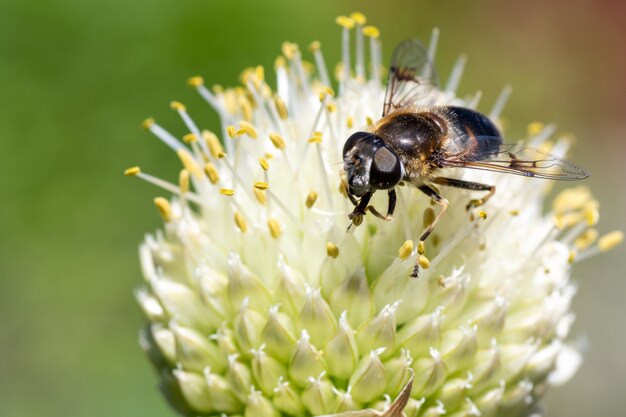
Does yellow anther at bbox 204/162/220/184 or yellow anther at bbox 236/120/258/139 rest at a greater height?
yellow anther at bbox 236/120/258/139

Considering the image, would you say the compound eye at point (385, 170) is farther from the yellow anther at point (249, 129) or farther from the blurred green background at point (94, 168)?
the blurred green background at point (94, 168)

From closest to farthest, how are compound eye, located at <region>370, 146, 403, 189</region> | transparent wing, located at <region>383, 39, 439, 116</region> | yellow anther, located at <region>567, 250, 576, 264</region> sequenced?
compound eye, located at <region>370, 146, 403, 189</region> < yellow anther, located at <region>567, 250, 576, 264</region> < transparent wing, located at <region>383, 39, 439, 116</region>

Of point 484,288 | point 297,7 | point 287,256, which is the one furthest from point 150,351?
point 297,7

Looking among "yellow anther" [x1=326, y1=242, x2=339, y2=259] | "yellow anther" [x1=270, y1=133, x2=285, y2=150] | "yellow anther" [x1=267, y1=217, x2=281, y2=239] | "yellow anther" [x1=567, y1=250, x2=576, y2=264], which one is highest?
"yellow anther" [x1=270, y1=133, x2=285, y2=150]

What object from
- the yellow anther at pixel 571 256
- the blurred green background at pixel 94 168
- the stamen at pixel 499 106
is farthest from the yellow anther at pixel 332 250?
the blurred green background at pixel 94 168

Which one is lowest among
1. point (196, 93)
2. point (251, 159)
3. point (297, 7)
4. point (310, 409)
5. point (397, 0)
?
point (310, 409)

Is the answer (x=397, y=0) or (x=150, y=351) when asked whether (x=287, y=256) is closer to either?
(x=150, y=351)

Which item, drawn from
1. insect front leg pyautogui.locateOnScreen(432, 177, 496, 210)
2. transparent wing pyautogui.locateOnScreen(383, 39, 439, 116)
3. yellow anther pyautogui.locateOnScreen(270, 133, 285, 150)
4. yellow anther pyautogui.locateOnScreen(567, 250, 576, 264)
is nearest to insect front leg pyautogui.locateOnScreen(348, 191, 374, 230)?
insect front leg pyautogui.locateOnScreen(432, 177, 496, 210)

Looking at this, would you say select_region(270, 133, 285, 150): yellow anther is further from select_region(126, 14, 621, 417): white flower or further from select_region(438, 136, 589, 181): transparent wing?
select_region(438, 136, 589, 181): transparent wing
